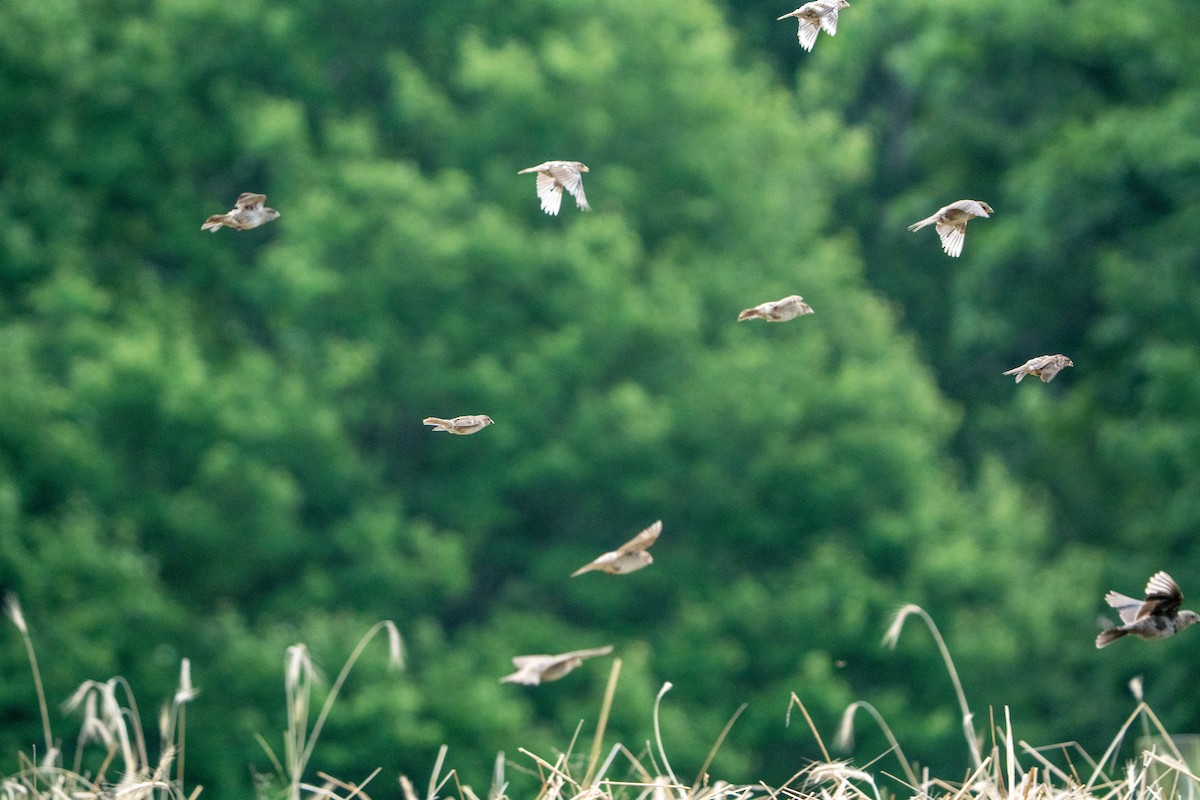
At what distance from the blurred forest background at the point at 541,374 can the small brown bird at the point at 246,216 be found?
24.6 feet

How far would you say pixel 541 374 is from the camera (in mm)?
12039

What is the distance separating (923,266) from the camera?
17.1 meters

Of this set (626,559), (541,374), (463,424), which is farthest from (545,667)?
(541,374)

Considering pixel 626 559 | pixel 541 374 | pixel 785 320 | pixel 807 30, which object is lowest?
pixel 541 374

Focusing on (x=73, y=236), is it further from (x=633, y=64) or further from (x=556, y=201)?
(x=556, y=201)

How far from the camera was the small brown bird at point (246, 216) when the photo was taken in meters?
3.56

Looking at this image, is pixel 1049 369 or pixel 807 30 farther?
pixel 807 30

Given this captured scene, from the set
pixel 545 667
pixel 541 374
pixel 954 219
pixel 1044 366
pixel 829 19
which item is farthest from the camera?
pixel 541 374

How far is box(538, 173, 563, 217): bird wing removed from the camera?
3695 millimetres

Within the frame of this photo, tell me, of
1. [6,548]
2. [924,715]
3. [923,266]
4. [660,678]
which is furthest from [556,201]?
[923,266]

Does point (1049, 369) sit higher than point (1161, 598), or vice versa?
point (1049, 369)

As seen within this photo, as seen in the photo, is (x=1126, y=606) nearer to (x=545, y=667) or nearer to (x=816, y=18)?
(x=545, y=667)

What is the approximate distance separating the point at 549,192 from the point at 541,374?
27.1 ft

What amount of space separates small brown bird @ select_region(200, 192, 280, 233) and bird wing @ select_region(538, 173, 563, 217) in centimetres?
61
